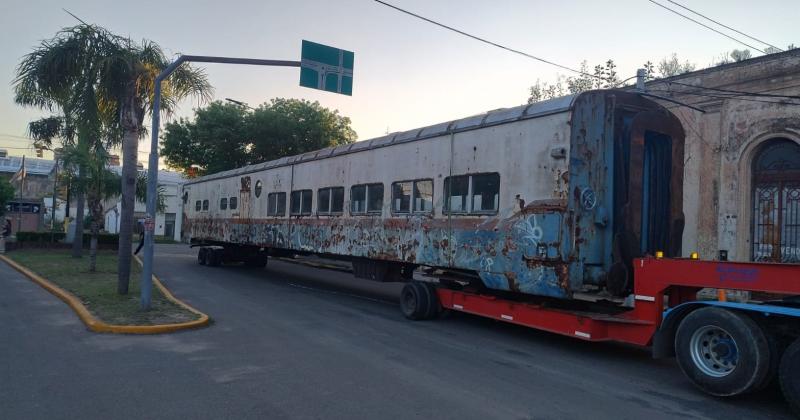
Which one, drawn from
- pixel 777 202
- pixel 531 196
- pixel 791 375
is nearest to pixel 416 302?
pixel 531 196

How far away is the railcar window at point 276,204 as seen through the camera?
16745 mm

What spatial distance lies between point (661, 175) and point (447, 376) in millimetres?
4996

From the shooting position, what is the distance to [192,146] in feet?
103

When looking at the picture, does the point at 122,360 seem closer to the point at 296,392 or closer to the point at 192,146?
the point at 296,392

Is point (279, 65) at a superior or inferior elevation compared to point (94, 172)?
superior

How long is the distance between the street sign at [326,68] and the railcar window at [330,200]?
3.34m

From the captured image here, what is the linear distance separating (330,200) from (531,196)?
261 inches

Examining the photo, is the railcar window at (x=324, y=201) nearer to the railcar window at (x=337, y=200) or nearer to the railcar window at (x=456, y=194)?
the railcar window at (x=337, y=200)

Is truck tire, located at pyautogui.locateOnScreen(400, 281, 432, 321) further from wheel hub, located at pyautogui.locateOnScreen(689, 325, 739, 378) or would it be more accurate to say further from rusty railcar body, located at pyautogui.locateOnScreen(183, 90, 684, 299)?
wheel hub, located at pyautogui.locateOnScreen(689, 325, 739, 378)

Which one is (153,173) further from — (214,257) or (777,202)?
(777,202)

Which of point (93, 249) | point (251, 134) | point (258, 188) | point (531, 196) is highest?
point (251, 134)

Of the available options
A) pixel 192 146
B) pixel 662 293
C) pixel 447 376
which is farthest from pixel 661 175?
pixel 192 146

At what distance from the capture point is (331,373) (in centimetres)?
672

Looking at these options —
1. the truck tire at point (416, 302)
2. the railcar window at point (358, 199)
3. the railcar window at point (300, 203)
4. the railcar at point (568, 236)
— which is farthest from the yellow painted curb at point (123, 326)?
the railcar window at point (300, 203)
